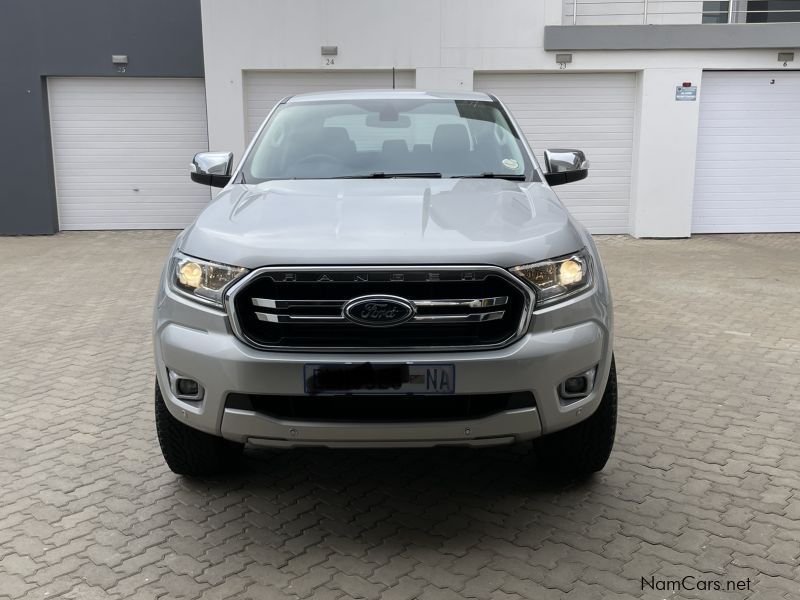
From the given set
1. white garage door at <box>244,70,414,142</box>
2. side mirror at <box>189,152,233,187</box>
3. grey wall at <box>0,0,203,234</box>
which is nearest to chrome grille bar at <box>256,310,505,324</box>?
side mirror at <box>189,152,233,187</box>

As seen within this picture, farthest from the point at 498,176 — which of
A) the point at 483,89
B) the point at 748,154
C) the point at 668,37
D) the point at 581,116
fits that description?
the point at 748,154

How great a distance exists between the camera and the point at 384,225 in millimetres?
3188

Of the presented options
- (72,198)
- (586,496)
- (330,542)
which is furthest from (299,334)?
(72,198)

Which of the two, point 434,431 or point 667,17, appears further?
point 667,17

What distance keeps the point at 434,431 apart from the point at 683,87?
12.0 meters

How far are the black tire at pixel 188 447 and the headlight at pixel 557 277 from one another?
1590 millimetres

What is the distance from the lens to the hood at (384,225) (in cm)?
297

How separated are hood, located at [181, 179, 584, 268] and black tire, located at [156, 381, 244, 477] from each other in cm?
83

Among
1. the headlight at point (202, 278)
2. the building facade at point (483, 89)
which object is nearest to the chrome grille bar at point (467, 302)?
the headlight at point (202, 278)

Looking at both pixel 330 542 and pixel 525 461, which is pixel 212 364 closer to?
pixel 330 542

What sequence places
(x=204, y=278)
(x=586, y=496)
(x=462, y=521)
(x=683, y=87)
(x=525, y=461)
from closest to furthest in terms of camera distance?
(x=204, y=278), (x=462, y=521), (x=586, y=496), (x=525, y=461), (x=683, y=87)

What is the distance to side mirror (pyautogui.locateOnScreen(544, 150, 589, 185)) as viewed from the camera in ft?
15.5

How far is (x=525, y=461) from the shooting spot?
405cm

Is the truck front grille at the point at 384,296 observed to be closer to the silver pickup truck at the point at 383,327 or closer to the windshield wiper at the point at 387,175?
the silver pickup truck at the point at 383,327
